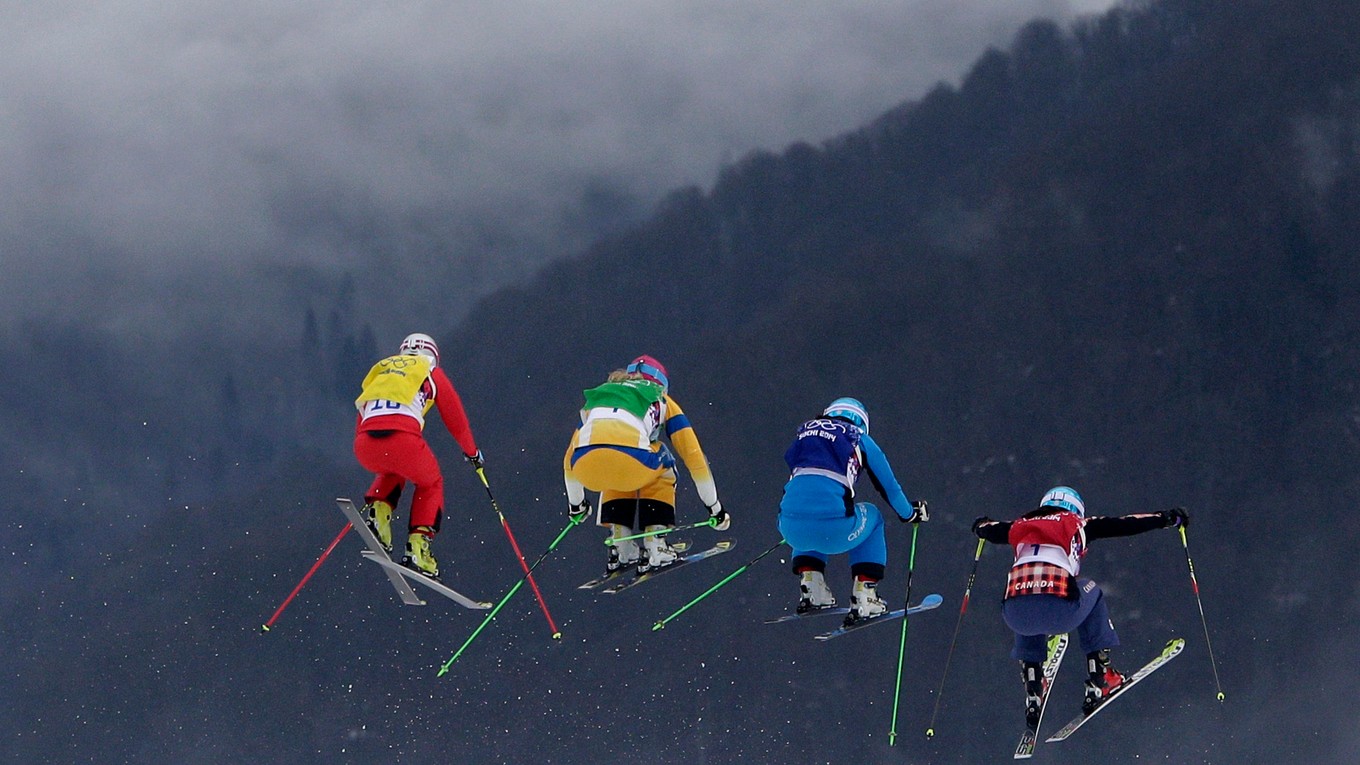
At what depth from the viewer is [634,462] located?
15.5m

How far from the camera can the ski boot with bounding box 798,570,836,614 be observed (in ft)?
51.9

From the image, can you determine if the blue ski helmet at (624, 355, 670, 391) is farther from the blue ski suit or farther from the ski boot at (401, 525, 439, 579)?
the ski boot at (401, 525, 439, 579)

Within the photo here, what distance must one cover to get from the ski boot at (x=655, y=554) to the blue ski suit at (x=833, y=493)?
1388mm

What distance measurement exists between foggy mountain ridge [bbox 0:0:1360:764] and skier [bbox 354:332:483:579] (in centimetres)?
2789

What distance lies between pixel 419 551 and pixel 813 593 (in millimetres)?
3830

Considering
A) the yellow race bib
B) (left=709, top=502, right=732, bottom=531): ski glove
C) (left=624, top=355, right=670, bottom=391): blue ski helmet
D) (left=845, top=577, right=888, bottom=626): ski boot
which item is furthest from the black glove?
the yellow race bib

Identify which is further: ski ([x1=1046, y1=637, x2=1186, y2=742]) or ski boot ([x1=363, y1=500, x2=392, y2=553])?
ski boot ([x1=363, y1=500, x2=392, y2=553])

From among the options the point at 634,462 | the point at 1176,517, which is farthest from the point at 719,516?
the point at 1176,517

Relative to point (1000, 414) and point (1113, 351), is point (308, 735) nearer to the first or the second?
point (1000, 414)

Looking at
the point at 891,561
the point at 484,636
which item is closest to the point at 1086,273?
the point at 891,561

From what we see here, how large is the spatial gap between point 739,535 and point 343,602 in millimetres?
17809

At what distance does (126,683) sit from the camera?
53688mm

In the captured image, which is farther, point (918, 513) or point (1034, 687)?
point (918, 513)

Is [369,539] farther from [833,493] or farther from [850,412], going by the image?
[850,412]
